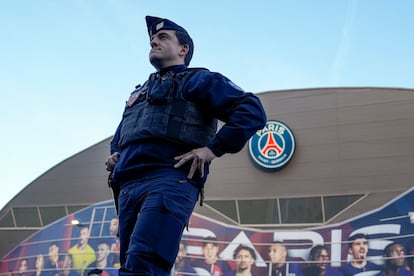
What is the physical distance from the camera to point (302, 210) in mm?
18984

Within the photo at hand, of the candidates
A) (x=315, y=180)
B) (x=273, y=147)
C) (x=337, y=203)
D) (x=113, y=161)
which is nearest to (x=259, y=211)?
(x=315, y=180)

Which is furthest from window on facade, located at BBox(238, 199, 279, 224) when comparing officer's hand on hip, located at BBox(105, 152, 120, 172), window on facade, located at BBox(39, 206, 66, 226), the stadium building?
officer's hand on hip, located at BBox(105, 152, 120, 172)

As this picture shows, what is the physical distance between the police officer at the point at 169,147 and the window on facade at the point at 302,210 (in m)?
17.0

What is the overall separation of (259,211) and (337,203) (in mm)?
2906

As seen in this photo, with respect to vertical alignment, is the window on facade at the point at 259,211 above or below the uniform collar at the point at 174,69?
below

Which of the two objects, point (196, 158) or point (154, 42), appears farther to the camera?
point (154, 42)

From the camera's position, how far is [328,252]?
17.2 m

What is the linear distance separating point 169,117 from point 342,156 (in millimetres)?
17817

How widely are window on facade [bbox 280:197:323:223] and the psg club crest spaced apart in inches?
58.5

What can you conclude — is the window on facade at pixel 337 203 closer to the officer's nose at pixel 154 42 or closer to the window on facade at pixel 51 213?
the window on facade at pixel 51 213

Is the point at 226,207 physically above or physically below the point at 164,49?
below

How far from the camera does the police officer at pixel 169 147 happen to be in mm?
1984

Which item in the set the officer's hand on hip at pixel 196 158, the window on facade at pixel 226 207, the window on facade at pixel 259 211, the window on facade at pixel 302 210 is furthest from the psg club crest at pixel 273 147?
the officer's hand on hip at pixel 196 158

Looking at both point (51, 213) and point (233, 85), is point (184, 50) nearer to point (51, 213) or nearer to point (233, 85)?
point (233, 85)
